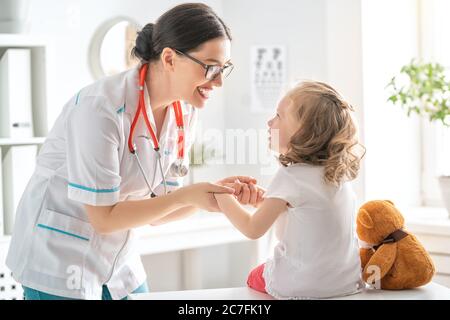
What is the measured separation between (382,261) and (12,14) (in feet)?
4.64

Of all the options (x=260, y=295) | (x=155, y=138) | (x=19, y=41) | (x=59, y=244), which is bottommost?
(x=260, y=295)

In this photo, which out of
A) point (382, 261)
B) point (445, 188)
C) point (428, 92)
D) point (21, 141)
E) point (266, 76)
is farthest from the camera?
point (266, 76)

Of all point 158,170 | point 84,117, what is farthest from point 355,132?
point 84,117

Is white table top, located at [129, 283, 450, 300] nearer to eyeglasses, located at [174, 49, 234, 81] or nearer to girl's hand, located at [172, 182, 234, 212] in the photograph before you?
girl's hand, located at [172, 182, 234, 212]

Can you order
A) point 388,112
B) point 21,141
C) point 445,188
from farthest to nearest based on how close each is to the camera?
point 388,112 → point 445,188 → point 21,141

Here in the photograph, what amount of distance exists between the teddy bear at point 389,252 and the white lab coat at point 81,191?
20.1 inches

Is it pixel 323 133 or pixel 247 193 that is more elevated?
pixel 323 133

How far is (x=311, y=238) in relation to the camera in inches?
53.0

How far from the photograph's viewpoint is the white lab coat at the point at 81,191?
1407mm

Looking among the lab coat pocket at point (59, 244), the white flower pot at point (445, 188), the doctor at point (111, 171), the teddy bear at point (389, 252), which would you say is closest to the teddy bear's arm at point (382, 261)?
the teddy bear at point (389, 252)

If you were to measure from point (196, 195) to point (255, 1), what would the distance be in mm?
1675

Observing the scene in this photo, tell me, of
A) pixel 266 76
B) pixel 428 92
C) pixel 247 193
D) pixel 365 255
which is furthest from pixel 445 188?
pixel 247 193

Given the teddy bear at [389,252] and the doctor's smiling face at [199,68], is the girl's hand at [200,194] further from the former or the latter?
the teddy bear at [389,252]

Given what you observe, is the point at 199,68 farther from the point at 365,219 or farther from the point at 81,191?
the point at 365,219
